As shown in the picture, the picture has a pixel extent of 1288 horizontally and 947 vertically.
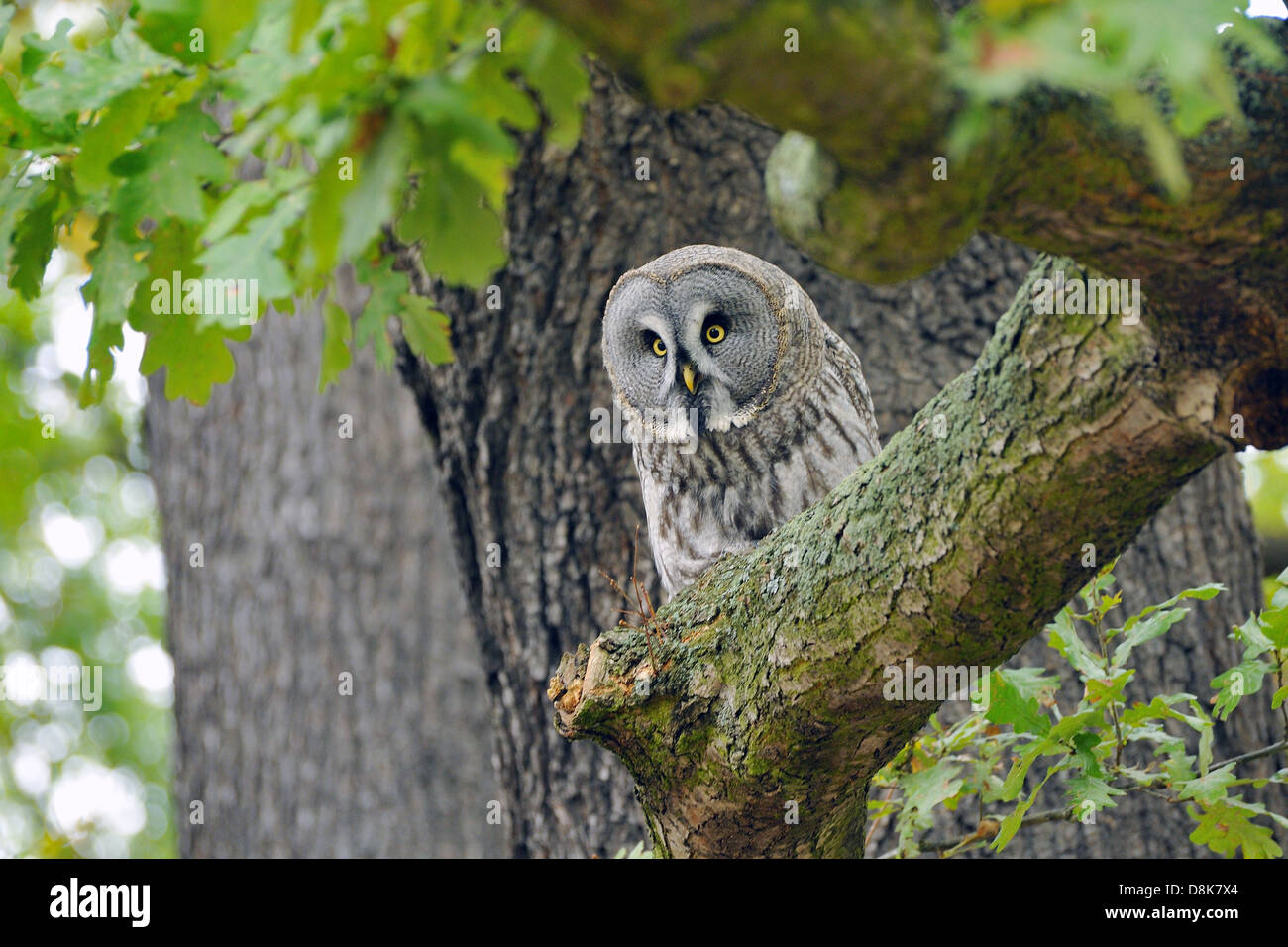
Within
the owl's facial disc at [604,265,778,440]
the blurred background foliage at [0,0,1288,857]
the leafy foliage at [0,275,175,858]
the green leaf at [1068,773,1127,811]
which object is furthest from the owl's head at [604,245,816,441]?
the leafy foliage at [0,275,175,858]

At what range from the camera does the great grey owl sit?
3557 millimetres

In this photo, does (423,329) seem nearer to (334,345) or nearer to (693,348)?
(334,345)

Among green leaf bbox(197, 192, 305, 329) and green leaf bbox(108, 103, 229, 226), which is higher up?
green leaf bbox(108, 103, 229, 226)

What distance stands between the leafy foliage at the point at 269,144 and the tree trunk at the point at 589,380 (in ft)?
4.17

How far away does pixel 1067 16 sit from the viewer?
3.63 ft

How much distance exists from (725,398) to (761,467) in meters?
0.25

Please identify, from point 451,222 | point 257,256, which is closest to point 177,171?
point 257,256

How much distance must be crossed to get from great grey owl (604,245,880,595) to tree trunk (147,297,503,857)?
2775 millimetres

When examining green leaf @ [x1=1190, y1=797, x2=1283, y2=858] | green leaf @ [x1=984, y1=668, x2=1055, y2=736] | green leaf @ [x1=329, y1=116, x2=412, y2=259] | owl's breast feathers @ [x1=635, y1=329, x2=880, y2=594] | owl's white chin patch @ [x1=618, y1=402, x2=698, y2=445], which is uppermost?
owl's white chin patch @ [x1=618, y1=402, x2=698, y2=445]

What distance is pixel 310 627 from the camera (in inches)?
238

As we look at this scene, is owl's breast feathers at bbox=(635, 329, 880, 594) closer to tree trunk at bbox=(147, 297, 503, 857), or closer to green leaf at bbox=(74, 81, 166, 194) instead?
green leaf at bbox=(74, 81, 166, 194)

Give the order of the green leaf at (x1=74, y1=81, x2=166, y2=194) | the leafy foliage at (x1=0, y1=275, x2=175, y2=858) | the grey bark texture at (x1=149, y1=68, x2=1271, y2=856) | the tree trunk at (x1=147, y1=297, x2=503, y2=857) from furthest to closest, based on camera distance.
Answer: the leafy foliage at (x1=0, y1=275, x2=175, y2=858)
the tree trunk at (x1=147, y1=297, x2=503, y2=857)
the grey bark texture at (x1=149, y1=68, x2=1271, y2=856)
the green leaf at (x1=74, y1=81, x2=166, y2=194)

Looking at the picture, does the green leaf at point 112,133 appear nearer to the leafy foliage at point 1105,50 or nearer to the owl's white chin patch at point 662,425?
the leafy foliage at point 1105,50

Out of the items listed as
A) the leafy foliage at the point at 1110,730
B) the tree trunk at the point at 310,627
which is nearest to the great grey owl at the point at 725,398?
the leafy foliage at the point at 1110,730
